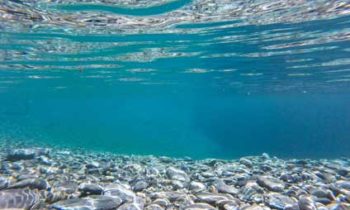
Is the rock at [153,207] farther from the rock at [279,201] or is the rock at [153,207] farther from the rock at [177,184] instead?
the rock at [279,201]

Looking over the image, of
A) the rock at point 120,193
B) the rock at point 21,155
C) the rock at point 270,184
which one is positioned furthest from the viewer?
the rock at point 21,155

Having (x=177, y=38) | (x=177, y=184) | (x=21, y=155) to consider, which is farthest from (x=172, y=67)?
(x=177, y=184)

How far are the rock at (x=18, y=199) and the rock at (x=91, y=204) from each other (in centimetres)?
37

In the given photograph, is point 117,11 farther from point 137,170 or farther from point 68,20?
point 137,170

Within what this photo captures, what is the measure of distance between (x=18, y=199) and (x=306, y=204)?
5064 mm

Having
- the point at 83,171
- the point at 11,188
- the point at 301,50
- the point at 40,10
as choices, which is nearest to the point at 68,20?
the point at 40,10

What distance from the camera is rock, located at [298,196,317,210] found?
5.46 m

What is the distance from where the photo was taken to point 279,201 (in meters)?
5.70

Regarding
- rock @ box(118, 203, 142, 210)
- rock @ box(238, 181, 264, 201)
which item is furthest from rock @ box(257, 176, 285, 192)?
rock @ box(118, 203, 142, 210)

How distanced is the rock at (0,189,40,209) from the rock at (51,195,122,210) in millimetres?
370

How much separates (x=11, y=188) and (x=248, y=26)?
44.7 ft

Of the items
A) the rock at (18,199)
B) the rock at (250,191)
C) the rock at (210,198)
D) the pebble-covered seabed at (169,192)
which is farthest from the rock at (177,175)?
the rock at (18,199)

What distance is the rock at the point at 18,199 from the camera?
16.2ft

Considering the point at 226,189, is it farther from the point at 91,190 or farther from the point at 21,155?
the point at 21,155
